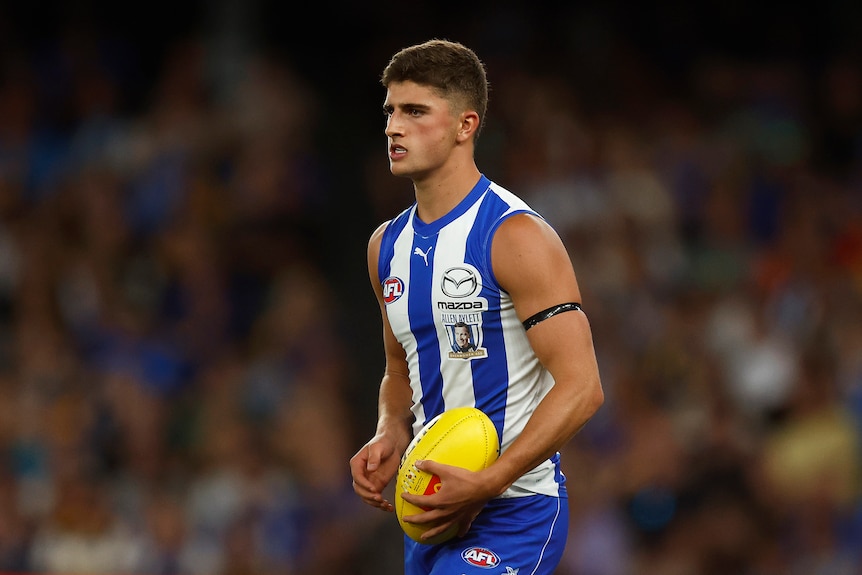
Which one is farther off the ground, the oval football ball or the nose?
the nose

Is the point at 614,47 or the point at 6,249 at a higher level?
the point at 614,47

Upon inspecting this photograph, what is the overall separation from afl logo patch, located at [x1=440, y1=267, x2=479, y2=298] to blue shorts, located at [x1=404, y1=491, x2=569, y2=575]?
61cm

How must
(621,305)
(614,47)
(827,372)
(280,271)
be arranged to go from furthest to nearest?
(614,47), (280,271), (621,305), (827,372)

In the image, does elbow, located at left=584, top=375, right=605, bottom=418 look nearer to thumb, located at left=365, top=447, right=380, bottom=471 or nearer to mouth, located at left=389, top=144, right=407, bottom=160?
thumb, located at left=365, top=447, right=380, bottom=471

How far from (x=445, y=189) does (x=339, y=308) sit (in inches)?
212

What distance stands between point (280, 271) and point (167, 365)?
3.36 ft

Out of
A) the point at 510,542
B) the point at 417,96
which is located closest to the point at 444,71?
the point at 417,96

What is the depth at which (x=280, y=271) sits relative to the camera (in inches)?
356

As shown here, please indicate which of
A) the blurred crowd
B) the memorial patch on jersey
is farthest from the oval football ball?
the blurred crowd

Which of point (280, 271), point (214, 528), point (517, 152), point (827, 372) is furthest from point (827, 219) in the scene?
point (214, 528)

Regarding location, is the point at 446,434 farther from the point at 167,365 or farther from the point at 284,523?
the point at 167,365

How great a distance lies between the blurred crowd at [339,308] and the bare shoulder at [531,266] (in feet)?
12.8

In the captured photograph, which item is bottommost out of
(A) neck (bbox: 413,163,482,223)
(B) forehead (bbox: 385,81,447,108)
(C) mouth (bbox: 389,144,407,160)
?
(A) neck (bbox: 413,163,482,223)

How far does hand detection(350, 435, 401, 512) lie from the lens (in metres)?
3.76
